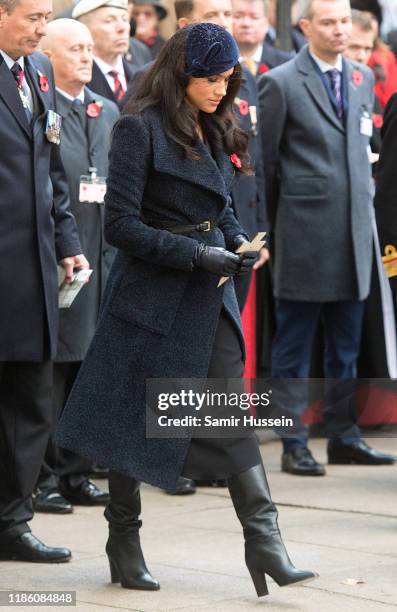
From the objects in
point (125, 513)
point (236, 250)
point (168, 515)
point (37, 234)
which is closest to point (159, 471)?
point (125, 513)

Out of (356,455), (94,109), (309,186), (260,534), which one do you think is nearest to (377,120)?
(309,186)

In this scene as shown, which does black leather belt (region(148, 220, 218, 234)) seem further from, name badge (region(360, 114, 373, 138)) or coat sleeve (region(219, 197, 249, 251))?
name badge (region(360, 114, 373, 138))

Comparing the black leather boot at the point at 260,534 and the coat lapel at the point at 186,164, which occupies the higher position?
the coat lapel at the point at 186,164

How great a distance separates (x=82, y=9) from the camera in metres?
7.63

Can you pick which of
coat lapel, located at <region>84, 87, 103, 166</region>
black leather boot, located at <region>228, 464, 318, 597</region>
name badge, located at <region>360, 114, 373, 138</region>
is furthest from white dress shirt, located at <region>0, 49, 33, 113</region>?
name badge, located at <region>360, 114, 373, 138</region>

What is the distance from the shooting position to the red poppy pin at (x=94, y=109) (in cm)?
698

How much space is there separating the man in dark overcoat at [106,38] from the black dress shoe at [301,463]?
6.61 feet

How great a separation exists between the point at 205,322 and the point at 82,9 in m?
3.19

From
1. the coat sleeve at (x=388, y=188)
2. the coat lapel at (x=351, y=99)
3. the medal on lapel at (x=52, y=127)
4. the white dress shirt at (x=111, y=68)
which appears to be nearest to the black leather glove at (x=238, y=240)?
the medal on lapel at (x=52, y=127)

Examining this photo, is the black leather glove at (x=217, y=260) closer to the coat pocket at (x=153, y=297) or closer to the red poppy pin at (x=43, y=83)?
the coat pocket at (x=153, y=297)

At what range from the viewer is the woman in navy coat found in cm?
483

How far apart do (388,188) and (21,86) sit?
154cm

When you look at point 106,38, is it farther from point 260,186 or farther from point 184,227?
point 184,227

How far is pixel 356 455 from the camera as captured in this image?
795 cm
